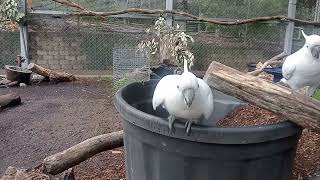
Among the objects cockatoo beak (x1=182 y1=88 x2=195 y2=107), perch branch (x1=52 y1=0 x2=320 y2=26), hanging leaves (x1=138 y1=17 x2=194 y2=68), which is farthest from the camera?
perch branch (x1=52 y1=0 x2=320 y2=26)

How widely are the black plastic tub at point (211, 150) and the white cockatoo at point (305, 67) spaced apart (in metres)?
0.67

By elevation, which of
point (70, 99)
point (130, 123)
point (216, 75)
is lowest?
point (70, 99)

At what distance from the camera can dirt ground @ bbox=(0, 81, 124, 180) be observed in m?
3.07

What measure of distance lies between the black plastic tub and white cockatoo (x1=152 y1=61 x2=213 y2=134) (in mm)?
46

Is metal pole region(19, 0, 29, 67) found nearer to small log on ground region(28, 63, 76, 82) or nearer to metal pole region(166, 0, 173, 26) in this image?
small log on ground region(28, 63, 76, 82)

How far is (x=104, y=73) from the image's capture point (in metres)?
6.13

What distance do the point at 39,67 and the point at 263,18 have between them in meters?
3.29

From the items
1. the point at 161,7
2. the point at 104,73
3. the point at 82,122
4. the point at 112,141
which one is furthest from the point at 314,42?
the point at 104,73

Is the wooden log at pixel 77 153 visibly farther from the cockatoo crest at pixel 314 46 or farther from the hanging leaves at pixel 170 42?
the hanging leaves at pixel 170 42

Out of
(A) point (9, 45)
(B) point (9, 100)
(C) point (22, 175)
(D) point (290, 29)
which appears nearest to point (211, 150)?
(C) point (22, 175)

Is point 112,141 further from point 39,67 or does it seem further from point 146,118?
point 39,67

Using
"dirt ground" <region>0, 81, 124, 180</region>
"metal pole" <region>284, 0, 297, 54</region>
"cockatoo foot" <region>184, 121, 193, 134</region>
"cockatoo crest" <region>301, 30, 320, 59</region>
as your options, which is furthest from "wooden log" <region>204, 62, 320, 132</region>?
"metal pole" <region>284, 0, 297, 54</region>

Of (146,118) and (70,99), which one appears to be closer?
(146,118)

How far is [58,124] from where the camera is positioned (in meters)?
4.00
